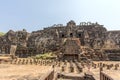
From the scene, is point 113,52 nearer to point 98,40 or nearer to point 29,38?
point 98,40

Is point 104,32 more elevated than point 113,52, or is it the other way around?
point 104,32

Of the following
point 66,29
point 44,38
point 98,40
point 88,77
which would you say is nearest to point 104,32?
point 98,40

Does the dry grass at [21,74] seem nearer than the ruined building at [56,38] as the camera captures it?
Yes

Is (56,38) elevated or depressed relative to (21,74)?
elevated

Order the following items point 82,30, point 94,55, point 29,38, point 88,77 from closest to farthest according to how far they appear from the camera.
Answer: point 88,77
point 94,55
point 82,30
point 29,38

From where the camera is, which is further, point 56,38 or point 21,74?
point 56,38

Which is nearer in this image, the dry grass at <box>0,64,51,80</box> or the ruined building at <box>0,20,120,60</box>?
the dry grass at <box>0,64,51,80</box>

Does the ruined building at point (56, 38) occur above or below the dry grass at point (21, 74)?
above

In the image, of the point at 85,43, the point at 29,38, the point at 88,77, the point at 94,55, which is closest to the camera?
the point at 88,77

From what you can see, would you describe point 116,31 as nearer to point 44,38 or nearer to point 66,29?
point 66,29

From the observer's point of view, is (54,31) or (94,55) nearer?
(94,55)

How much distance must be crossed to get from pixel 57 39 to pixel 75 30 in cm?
721

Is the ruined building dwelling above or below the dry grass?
above

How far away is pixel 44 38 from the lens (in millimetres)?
89312
